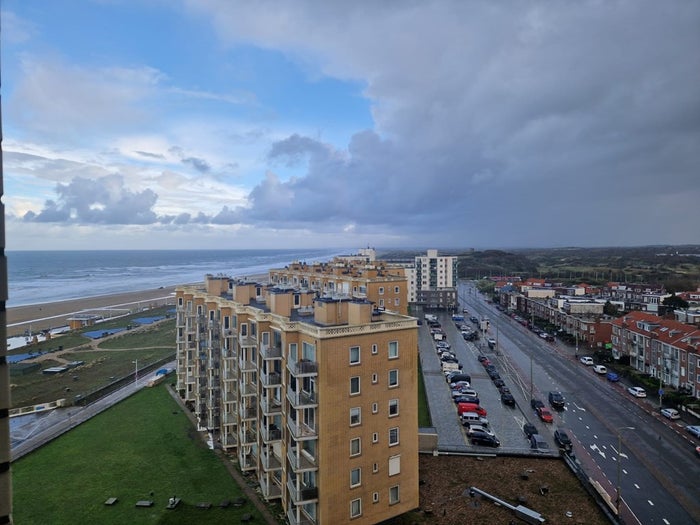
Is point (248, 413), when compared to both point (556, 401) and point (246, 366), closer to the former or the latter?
point (246, 366)

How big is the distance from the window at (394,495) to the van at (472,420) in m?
16.9

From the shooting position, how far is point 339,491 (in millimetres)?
22188

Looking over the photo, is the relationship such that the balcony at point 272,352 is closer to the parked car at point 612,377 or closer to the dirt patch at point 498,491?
the dirt patch at point 498,491

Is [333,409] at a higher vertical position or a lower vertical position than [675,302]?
higher

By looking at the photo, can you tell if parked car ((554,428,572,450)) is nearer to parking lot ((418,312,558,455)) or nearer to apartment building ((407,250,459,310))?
parking lot ((418,312,558,455))

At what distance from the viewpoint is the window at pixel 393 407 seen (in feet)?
77.9

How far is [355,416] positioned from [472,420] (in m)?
21.0

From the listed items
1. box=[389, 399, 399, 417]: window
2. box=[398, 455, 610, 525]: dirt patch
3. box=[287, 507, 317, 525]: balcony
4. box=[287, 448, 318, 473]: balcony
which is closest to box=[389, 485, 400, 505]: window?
box=[398, 455, 610, 525]: dirt patch

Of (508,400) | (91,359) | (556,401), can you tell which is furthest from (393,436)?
(91,359)

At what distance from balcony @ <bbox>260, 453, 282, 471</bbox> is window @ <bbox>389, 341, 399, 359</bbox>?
9.57 m

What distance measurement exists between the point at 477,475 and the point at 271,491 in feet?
43.2

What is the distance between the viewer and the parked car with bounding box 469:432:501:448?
35.3 m

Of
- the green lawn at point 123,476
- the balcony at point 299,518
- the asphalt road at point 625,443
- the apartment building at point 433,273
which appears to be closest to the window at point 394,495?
the balcony at point 299,518

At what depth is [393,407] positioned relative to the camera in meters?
23.9
